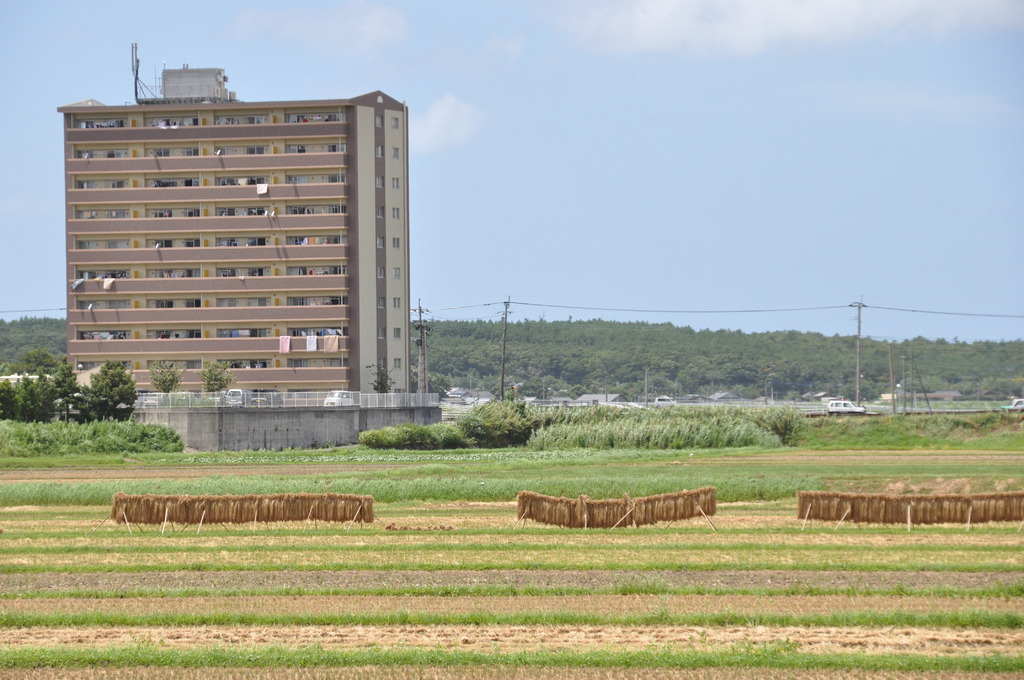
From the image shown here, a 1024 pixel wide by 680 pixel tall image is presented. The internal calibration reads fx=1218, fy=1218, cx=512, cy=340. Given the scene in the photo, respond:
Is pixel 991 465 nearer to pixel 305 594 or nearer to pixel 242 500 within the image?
pixel 242 500

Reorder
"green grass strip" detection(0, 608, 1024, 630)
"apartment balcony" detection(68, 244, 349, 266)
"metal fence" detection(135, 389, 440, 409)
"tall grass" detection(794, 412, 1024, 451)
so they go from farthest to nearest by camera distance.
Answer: "apartment balcony" detection(68, 244, 349, 266) < "metal fence" detection(135, 389, 440, 409) < "tall grass" detection(794, 412, 1024, 451) < "green grass strip" detection(0, 608, 1024, 630)

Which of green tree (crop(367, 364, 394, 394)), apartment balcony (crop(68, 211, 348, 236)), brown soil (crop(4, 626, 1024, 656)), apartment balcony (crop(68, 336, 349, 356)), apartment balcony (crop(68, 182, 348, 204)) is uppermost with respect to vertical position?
apartment balcony (crop(68, 182, 348, 204))

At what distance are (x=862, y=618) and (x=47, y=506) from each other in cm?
3345

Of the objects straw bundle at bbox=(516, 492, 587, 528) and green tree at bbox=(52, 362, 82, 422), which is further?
green tree at bbox=(52, 362, 82, 422)

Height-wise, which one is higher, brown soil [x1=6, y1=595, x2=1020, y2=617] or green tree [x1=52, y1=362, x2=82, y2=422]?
green tree [x1=52, y1=362, x2=82, y2=422]

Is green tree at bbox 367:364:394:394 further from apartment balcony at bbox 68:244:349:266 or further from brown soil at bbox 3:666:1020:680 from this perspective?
brown soil at bbox 3:666:1020:680

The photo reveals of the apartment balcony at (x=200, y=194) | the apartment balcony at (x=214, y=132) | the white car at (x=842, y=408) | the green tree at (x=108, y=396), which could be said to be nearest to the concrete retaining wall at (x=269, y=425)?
the green tree at (x=108, y=396)

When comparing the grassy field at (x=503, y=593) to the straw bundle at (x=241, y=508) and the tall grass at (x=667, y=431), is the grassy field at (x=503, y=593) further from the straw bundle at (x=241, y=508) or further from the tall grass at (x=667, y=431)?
the tall grass at (x=667, y=431)

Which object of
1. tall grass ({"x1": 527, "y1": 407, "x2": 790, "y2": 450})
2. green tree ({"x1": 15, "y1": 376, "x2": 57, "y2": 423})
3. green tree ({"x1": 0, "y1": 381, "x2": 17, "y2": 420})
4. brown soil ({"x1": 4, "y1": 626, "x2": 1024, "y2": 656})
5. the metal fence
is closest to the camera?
brown soil ({"x1": 4, "y1": 626, "x2": 1024, "y2": 656})

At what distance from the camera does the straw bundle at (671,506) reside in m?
37.9

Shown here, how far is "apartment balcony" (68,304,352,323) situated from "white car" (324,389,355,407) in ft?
30.3

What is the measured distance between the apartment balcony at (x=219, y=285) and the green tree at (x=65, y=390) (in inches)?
774

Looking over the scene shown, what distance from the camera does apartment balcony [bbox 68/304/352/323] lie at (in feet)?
345

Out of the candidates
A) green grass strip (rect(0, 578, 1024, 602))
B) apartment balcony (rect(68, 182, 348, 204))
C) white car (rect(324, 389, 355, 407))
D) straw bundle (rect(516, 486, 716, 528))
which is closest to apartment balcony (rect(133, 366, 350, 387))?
white car (rect(324, 389, 355, 407))
